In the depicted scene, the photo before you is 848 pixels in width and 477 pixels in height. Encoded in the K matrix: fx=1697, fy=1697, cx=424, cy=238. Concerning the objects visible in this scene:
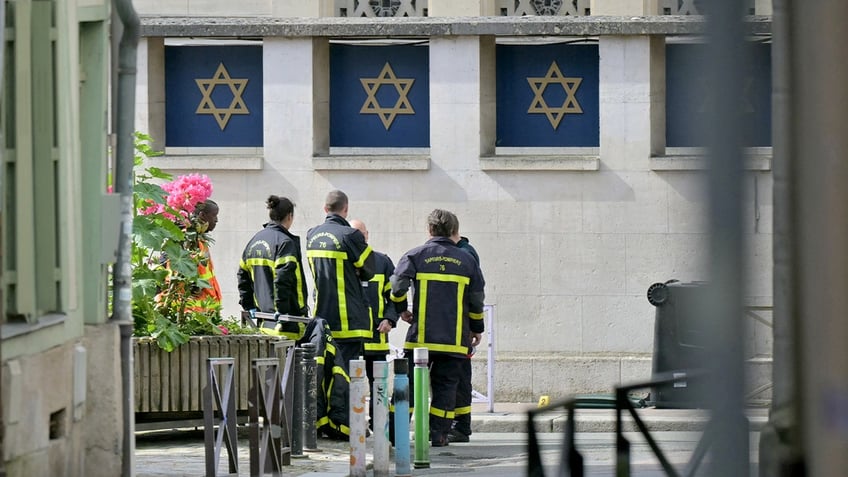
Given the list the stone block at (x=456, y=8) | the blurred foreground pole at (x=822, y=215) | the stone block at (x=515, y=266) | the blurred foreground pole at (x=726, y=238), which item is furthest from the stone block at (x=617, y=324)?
the blurred foreground pole at (x=726, y=238)

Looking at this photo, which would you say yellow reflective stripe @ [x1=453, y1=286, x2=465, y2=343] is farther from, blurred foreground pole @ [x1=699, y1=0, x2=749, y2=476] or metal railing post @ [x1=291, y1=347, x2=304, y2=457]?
blurred foreground pole @ [x1=699, y1=0, x2=749, y2=476]

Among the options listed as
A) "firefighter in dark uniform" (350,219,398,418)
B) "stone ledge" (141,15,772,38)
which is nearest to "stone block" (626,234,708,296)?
"stone ledge" (141,15,772,38)

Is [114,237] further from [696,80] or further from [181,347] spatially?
[696,80]

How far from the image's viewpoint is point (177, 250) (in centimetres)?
1288

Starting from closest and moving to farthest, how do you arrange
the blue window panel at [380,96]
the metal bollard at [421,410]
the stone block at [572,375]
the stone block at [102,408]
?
the stone block at [102,408] → the metal bollard at [421,410] → the stone block at [572,375] → the blue window panel at [380,96]

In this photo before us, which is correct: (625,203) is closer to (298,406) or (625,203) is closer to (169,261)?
(169,261)

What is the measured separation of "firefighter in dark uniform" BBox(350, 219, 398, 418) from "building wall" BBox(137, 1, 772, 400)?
13.1 ft

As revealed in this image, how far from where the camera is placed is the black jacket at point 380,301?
13758mm

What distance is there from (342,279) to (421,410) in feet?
5.55

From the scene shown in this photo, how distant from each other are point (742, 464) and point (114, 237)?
8010 mm

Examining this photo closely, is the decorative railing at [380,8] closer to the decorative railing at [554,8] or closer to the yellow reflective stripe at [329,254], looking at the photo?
the decorative railing at [554,8]

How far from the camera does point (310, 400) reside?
41.4 ft

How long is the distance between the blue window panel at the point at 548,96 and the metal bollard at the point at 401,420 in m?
7.44

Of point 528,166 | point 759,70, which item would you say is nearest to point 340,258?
point 528,166
